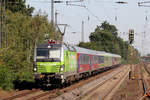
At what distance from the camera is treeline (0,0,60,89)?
719 inches

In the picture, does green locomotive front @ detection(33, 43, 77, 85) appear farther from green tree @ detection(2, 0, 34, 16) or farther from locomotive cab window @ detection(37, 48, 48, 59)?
green tree @ detection(2, 0, 34, 16)

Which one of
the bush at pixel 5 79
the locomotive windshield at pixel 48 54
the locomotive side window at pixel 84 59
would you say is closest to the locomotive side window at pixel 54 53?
the locomotive windshield at pixel 48 54

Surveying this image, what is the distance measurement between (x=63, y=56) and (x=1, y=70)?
3918mm

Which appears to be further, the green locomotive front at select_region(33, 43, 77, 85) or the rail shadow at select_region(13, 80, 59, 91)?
the rail shadow at select_region(13, 80, 59, 91)

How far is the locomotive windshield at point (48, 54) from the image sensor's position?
57.3ft

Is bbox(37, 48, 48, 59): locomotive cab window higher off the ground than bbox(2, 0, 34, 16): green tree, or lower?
lower

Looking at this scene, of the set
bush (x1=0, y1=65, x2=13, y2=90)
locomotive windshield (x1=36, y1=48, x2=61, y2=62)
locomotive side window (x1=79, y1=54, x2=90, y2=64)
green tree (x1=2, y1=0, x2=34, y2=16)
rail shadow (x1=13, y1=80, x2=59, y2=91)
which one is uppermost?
green tree (x1=2, y1=0, x2=34, y2=16)

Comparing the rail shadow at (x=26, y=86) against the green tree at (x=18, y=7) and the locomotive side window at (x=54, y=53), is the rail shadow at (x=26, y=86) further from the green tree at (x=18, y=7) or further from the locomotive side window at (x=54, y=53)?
the green tree at (x=18, y=7)

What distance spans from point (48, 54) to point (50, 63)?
68 centimetres

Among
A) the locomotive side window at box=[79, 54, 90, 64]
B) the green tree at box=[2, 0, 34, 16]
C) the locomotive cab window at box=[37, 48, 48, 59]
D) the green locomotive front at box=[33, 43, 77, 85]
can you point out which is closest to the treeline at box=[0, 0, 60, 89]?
the green locomotive front at box=[33, 43, 77, 85]

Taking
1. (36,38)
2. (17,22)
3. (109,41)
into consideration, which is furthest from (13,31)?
(109,41)

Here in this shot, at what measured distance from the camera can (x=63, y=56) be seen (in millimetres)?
17516

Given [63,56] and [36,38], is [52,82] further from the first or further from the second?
[36,38]

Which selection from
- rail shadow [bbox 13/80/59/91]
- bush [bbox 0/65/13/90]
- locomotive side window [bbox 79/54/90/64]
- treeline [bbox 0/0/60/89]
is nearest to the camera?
bush [bbox 0/65/13/90]
